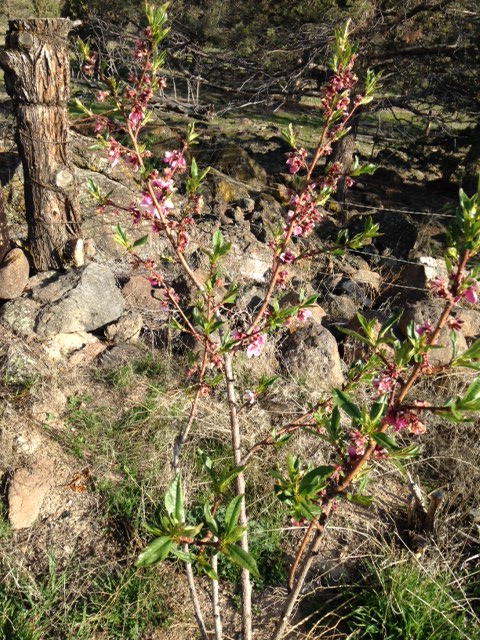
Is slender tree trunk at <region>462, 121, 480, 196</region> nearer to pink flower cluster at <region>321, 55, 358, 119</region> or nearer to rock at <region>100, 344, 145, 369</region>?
rock at <region>100, 344, 145, 369</region>

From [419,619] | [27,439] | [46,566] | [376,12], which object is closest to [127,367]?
[27,439]

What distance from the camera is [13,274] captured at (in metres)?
3.95

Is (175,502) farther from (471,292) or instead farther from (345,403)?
(471,292)

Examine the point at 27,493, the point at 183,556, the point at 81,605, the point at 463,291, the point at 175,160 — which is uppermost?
the point at 175,160

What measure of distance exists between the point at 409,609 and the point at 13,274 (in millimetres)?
3305

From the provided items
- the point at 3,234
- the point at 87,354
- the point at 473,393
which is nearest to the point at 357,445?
the point at 473,393

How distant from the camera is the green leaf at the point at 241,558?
1205 mm

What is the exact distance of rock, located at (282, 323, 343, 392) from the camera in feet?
11.9

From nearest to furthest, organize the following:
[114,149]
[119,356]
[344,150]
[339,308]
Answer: [114,149] → [119,356] → [339,308] → [344,150]

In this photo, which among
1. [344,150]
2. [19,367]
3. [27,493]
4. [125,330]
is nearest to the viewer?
[27,493]

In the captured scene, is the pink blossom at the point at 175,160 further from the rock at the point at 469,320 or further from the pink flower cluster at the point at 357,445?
the rock at the point at 469,320

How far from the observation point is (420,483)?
309 cm

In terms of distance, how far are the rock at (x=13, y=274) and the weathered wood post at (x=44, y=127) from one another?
202 mm

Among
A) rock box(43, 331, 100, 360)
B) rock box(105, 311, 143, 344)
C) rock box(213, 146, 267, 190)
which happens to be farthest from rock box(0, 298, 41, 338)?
rock box(213, 146, 267, 190)
